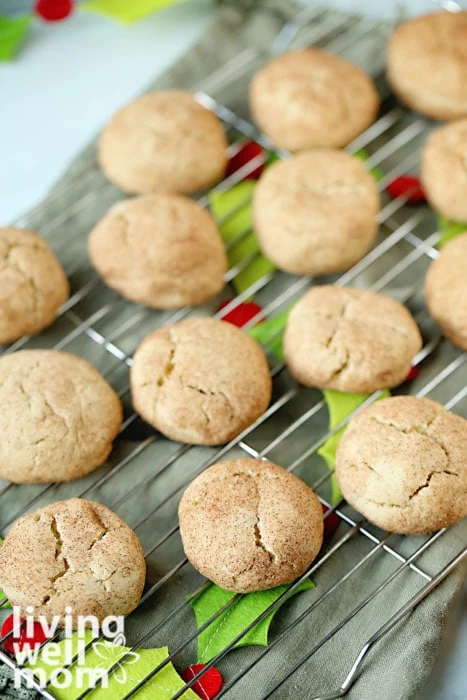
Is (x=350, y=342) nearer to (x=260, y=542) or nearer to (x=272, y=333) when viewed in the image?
(x=272, y=333)

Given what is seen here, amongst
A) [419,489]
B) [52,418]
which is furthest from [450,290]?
[52,418]

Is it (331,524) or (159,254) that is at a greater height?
(159,254)

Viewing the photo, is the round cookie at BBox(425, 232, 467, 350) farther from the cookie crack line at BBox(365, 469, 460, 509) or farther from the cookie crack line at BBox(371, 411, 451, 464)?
the cookie crack line at BBox(365, 469, 460, 509)

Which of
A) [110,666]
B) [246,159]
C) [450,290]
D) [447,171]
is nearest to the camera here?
[110,666]

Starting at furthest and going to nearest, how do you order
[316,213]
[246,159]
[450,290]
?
[246,159] → [316,213] → [450,290]

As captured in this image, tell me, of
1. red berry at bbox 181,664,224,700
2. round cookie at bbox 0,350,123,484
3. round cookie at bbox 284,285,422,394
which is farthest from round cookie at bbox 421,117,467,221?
red berry at bbox 181,664,224,700
